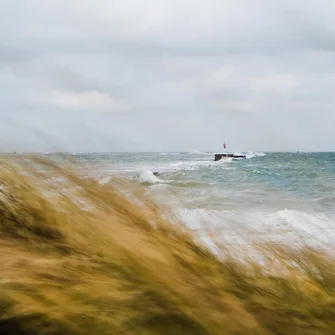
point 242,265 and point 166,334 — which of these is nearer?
point 166,334

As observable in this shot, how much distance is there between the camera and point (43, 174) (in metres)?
1.72

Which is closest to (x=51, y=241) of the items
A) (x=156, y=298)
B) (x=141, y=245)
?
(x=141, y=245)

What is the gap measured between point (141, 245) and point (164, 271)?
158 millimetres

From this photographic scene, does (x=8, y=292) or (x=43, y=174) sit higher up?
(x=43, y=174)

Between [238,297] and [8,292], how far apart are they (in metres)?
0.65

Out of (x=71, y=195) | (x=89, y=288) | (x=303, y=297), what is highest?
(x=71, y=195)

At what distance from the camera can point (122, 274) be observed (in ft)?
4.10

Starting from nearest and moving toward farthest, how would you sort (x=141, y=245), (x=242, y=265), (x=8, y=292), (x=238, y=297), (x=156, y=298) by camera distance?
(x=8, y=292)
(x=156, y=298)
(x=238, y=297)
(x=141, y=245)
(x=242, y=265)

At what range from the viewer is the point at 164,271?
1.31m

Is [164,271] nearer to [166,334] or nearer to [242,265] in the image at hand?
[166,334]

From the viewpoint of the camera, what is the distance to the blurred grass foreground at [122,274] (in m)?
1.06

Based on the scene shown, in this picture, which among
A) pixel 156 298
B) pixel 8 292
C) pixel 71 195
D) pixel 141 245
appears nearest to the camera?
pixel 8 292

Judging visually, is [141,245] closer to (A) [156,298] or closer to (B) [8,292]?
(A) [156,298]

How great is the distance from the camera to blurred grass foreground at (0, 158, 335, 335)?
1057mm
